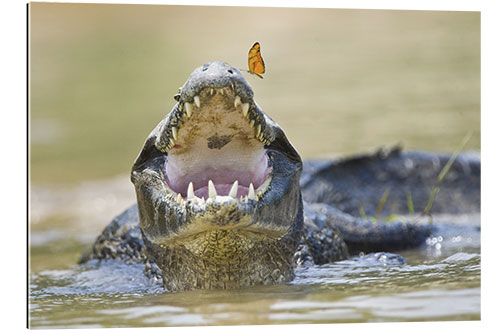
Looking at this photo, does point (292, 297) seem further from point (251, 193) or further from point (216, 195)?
point (216, 195)

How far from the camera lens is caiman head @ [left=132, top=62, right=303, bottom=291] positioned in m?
3.79

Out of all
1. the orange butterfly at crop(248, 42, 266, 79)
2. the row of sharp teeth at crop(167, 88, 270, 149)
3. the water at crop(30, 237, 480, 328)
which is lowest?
the water at crop(30, 237, 480, 328)

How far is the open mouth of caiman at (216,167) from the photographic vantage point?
377cm

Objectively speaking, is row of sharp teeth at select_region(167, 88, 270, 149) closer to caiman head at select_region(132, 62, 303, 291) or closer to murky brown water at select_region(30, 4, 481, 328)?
caiman head at select_region(132, 62, 303, 291)

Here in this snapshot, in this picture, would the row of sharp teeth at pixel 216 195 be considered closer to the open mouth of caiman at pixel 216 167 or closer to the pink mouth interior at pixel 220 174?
the open mouth of caiman at pixel 216 167

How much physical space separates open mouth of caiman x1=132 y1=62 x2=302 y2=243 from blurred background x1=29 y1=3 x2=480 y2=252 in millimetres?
1286

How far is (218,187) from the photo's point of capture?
4250mm

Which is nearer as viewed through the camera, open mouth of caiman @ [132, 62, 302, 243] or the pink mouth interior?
open mouth of caiman @ [132, 62, 302, 243]

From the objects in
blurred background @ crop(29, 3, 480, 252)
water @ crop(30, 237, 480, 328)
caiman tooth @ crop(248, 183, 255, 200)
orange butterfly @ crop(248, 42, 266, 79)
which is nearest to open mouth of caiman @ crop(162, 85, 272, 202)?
caiman tooth @ crop(248, 183, 255, 200)

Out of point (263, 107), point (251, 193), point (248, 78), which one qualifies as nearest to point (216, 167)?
point (251, 193)

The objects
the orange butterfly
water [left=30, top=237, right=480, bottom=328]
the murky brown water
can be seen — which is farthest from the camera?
the orange butterfly

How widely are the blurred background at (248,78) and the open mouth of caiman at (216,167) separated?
1.29 m

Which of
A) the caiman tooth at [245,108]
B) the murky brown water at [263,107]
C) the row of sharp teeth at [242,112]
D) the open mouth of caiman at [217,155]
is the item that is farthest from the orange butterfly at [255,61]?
the caiman tooth at [245,108]
